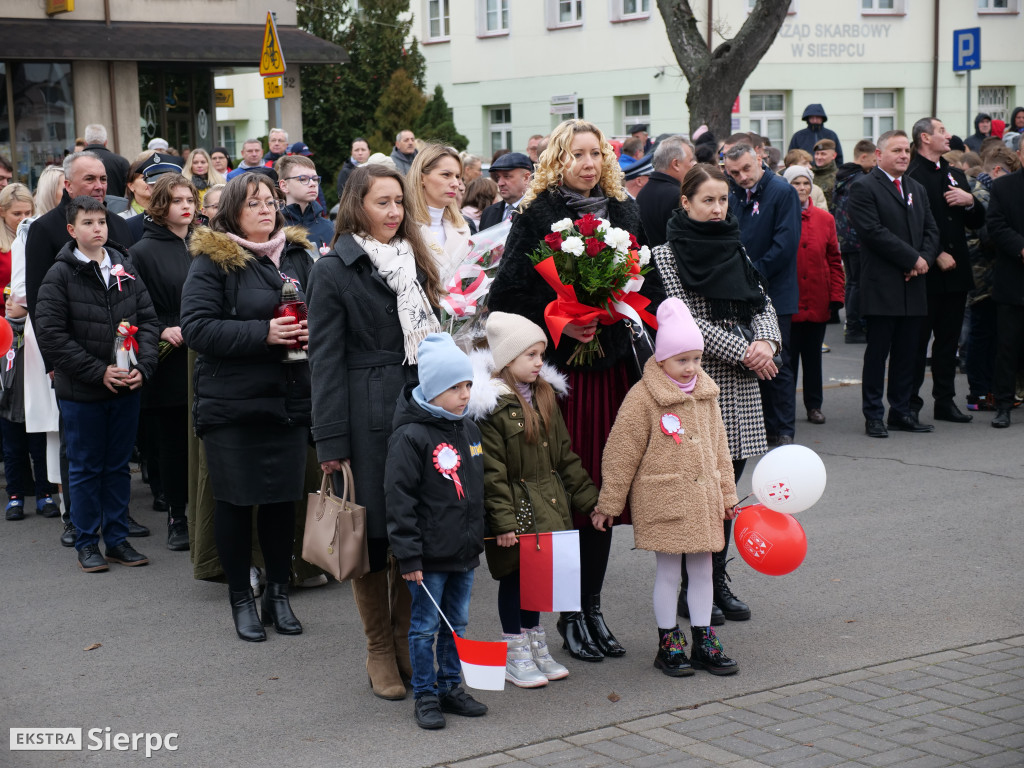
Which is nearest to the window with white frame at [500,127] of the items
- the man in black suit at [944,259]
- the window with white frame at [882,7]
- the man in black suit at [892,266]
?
the window with white frame at [882,7]

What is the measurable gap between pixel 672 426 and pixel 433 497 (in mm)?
1091

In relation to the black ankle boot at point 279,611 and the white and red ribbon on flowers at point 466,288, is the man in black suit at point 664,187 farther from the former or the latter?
the black ankle boot at point 279,611

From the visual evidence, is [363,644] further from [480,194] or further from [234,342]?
[480,194]

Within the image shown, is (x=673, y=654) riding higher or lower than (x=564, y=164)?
lower

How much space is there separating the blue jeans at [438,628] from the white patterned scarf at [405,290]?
905 mm

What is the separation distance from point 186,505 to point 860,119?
82.0 ft

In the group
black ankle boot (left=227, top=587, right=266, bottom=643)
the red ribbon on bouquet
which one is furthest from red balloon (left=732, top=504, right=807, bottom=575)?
black ankle boot (left=227, top=587, right=266, bottom=643)

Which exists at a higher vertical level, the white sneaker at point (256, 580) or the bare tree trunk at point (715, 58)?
the bare tree trunk at point (715, 58)

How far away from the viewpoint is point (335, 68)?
29.8 m

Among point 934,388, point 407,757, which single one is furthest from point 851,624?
point 934,388

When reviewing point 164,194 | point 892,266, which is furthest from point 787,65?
point 164,194

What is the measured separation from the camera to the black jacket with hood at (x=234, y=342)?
5793mm

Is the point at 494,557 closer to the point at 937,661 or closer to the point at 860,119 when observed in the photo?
the point at 937,661

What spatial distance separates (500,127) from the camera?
3356 centimetres
